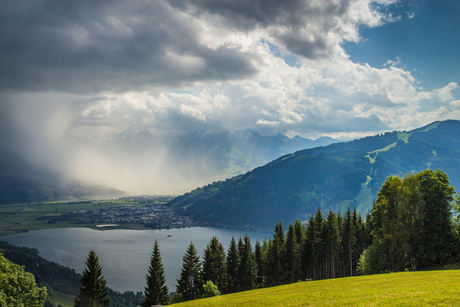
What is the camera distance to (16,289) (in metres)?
31.3

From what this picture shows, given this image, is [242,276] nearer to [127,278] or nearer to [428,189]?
[428,189]

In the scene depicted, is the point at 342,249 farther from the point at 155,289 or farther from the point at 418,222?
the point at 155,289

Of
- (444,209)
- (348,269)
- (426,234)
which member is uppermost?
(444,209)

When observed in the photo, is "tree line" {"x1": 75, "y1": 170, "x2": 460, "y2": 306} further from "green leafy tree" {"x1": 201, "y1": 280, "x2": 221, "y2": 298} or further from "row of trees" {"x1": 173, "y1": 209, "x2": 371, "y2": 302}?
"green leafy tree" {"x1": 201, "y1": 280, "x2": 221, "y2": 298}

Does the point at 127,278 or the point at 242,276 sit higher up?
the point at 242,276

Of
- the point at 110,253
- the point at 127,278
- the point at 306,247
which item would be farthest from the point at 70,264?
the point at 306,247

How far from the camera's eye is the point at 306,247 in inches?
2122

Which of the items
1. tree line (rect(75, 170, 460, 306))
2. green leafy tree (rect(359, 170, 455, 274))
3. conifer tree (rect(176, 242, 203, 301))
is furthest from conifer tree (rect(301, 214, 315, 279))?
conifer tree (rect(176, 242, 203, 301))

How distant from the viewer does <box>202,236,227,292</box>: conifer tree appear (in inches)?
2050

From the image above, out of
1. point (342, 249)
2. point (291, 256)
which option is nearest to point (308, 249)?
point (291, 256)

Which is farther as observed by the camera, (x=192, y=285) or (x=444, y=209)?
(x=192, y=285)

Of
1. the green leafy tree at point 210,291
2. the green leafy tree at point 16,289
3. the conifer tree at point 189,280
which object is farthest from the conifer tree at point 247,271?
the green leafy tree at point 16,289

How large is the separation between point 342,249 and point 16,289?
178 feet

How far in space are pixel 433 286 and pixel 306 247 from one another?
37274 millimetres
